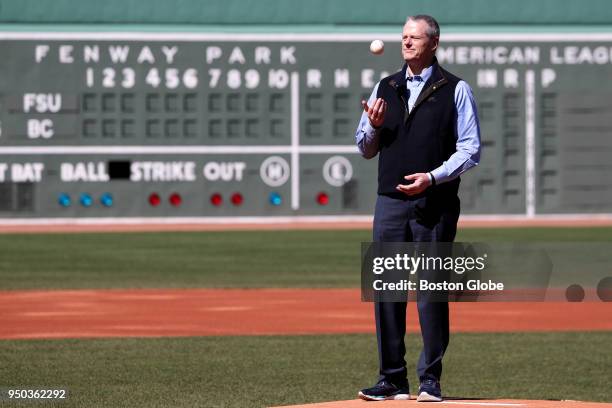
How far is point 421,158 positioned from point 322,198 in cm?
2264

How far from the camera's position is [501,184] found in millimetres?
30375

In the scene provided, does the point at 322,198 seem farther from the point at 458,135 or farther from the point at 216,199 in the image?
the point at 458,135

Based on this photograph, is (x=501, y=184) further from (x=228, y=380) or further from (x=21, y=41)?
(x=228, y=380)

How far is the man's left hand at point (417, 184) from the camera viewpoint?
7176 mm

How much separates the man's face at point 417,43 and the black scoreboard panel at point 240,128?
2220cm

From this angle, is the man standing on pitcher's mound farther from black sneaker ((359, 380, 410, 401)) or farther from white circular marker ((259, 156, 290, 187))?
white circular marker ((259, 156, 290, 187))

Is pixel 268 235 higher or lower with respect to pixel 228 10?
lower

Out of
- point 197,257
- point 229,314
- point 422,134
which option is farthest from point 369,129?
point 197,257

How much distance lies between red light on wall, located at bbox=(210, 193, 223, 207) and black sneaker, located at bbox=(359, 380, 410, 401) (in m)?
22.2

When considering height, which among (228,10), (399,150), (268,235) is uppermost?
(228,10)

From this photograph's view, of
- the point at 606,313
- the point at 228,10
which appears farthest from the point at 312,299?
the point at 228,10

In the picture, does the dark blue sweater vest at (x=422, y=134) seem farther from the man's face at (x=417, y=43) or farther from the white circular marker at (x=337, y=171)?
the white circular marker at (x=337, y=171)

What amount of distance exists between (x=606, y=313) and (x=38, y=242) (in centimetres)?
1393

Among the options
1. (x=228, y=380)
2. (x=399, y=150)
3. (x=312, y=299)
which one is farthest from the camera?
(x=312, y=299)
